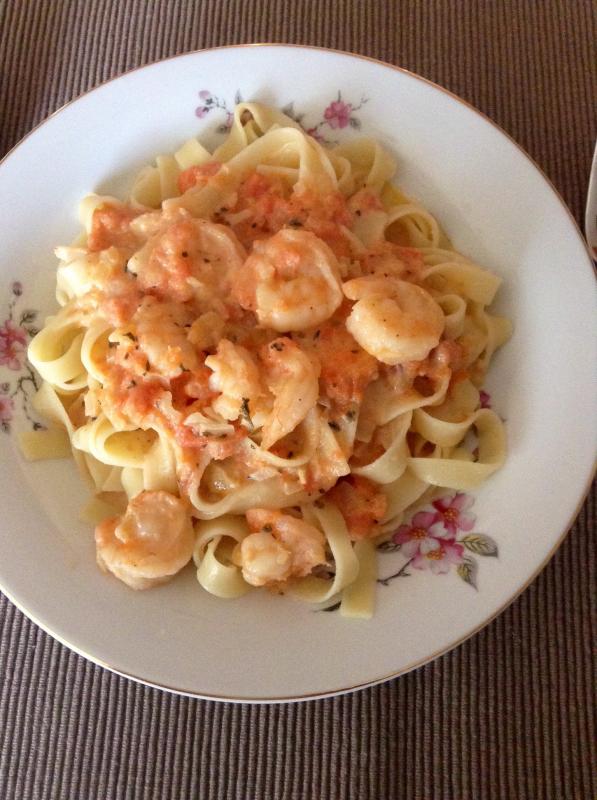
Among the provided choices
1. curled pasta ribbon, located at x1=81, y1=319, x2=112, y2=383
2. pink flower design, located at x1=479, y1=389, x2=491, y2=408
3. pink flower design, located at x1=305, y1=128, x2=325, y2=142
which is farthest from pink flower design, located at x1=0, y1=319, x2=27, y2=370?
pink flower design, located at x1=479, y1=389, x2=491, y2=408

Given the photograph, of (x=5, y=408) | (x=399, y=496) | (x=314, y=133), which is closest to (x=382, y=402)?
(x=399, y=496)

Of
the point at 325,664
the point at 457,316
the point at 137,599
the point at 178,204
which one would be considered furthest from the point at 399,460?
the point at 178,204

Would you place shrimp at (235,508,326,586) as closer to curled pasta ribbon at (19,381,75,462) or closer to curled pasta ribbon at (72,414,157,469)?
curled pasta ribbon at (72,414,157,469)

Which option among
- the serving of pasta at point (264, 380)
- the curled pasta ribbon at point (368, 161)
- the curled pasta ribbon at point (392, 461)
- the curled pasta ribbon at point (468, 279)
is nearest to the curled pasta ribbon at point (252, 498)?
the serving of pasta at point (264, 380)

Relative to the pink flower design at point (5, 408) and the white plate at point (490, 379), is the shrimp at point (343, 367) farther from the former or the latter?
the pink flower design at point (5, 408)

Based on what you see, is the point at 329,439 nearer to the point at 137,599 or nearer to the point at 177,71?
the point at 137,599

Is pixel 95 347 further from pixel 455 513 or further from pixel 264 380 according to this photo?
pixel 455 513
